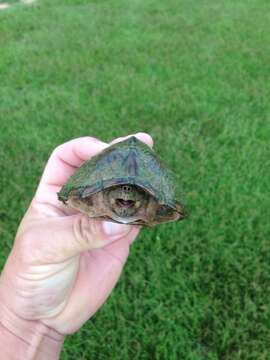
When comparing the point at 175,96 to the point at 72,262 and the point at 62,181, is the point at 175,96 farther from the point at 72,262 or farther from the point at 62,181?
the point at 72,262

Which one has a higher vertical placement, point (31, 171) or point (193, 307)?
point (31, 171)

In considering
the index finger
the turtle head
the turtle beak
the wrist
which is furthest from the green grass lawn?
the turtle head

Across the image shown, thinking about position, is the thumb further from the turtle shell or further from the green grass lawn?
the green grass lawn

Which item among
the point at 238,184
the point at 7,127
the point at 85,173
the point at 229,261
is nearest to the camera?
the point at 85,173

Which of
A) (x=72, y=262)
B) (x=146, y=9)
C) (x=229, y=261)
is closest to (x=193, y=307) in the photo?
(x=229, y=261)

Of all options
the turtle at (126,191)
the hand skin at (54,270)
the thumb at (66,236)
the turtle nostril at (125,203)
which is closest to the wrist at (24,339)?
the hand skin at (54,270)

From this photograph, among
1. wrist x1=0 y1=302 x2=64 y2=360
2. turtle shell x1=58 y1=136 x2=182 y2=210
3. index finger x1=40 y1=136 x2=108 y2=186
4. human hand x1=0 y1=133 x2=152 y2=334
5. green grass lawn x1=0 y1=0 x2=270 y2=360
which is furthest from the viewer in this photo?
green grass lawn x1=0 y1=0 x2=270 y2=360

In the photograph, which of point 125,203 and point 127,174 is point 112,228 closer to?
point 125,203
